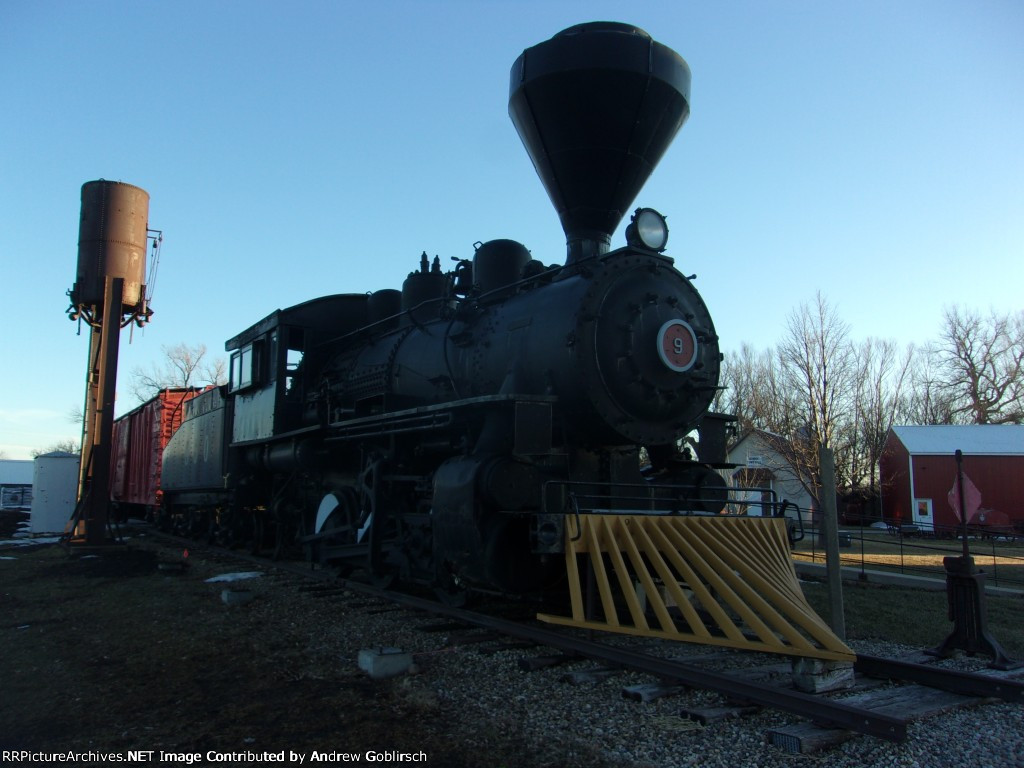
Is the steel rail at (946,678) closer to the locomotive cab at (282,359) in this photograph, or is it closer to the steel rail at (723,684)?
the steel rail at (723,684)

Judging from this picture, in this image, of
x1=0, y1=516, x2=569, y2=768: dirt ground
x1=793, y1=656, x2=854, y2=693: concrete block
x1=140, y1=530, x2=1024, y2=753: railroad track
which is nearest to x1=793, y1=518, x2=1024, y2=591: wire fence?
x1=140, y1=530, x2=1024, y2=753: railroad track

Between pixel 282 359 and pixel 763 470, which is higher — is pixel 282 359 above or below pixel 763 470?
above

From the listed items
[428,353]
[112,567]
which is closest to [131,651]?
[428,353]

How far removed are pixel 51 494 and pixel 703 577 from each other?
21.8 meters

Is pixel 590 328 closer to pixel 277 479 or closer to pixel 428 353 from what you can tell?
pixel 428 353

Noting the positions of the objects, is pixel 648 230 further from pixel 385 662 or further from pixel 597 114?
pixel 385 662

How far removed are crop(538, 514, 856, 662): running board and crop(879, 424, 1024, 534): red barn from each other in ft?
93.2

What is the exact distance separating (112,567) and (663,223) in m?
10.3

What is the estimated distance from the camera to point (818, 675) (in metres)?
4.46

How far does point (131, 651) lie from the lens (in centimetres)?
592

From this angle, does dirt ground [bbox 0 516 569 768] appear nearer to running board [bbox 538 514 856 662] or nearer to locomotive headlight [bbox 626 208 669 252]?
running board [bbox 538 514 856 662]

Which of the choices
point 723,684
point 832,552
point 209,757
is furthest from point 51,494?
point 832,552

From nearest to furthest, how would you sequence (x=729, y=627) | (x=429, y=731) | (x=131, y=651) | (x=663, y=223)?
(x=429, y=731) → (x=729, y=627) → (x=131, y=651) → (x=663, y=223)

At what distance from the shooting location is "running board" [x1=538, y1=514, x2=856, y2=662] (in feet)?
14.0
